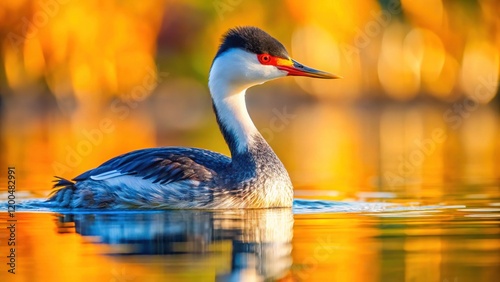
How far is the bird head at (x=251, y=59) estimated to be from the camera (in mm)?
A: 10523

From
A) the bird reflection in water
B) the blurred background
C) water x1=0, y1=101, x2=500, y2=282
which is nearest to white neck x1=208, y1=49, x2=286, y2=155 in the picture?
water x1=0, y1=101, x2=500, y2=282

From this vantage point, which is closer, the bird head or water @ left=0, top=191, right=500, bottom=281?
water @ left=0, top=191, right=500, bottom=281

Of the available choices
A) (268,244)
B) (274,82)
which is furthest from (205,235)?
(274,82)

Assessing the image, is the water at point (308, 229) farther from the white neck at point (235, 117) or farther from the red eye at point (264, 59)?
the red eye at point (264, 59)

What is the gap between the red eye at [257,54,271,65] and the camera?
34.6 feet

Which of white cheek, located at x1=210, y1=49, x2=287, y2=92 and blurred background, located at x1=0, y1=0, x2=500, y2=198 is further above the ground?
blurred background, located at x1=0, y1=0, x2=500, y2=198

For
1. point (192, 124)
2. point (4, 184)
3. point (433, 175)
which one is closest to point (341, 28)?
point (192, 124)

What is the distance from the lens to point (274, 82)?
30.8m

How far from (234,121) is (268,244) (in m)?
3.01

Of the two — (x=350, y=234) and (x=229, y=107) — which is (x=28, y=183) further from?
(x=350, y=234)

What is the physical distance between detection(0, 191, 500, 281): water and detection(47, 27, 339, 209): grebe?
7.0 inches

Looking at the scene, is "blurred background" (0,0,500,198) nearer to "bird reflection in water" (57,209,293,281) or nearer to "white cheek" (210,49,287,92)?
"white cheek" (210,49,287,92)

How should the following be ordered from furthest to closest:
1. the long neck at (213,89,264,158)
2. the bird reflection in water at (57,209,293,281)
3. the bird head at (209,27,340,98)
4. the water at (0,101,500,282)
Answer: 1. the long neck at (213,89,264,158)
2. the bird head at (209,27,340,98)
3. the bird reflection in water at (57,209,293,281)
4. the water at (0,101,500,282)

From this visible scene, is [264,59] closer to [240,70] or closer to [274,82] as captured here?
[240,70]
